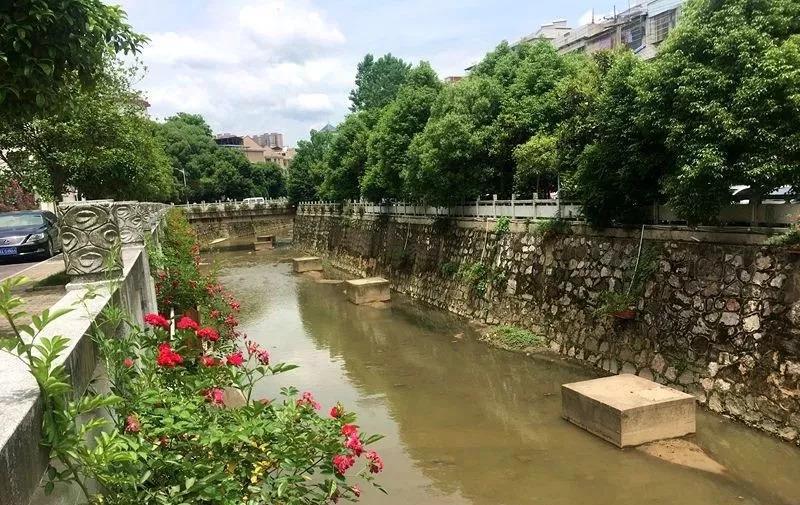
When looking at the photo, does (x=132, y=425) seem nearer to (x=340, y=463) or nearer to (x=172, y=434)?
(x=172, y=434)

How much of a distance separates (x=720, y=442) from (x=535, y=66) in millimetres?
11731

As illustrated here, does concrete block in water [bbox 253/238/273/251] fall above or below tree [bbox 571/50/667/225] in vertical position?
below

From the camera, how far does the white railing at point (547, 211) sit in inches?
340

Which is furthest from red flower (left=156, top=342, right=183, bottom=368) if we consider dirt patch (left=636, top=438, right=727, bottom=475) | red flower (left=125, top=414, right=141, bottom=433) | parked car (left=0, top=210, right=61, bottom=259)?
parked car (left=0, top=210, right=61, bottom=259)

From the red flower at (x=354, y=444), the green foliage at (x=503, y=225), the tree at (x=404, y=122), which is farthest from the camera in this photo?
the tree at (x=404, y=122)

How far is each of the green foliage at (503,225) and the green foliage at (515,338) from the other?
2.99 meters

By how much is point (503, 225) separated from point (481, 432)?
8.10 metres

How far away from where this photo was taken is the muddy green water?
716cm

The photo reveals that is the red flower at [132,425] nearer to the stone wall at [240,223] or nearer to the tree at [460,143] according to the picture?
the tree at [460,143]

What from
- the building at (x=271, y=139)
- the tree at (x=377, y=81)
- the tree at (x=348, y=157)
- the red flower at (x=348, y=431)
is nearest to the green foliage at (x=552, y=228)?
the red flower at (x=348, y=431)

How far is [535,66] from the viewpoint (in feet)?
54.2

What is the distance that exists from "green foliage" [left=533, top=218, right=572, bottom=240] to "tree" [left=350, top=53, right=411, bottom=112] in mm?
25534

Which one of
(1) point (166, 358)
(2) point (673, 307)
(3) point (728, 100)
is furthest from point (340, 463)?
(2) point (673, 307)

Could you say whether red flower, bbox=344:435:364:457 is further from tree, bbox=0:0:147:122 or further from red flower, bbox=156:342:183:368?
tree, bbox=0:0:147:122
